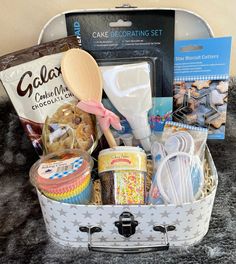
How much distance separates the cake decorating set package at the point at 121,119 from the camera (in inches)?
24.3

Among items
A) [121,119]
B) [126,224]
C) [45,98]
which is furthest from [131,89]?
[126,224]

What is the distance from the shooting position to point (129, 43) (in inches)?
31.6

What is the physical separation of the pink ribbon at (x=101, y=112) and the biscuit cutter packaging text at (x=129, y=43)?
1.9 inches

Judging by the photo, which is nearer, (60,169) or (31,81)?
(60,169)

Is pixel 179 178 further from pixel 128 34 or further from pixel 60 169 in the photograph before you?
pixel 128 34

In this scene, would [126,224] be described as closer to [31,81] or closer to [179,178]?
[179,178]

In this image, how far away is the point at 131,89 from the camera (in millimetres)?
793

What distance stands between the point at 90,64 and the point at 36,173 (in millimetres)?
247

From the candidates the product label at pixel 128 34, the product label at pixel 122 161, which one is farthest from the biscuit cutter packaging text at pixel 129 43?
the product label at pixel 122 161

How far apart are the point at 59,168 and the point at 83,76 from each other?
21cm

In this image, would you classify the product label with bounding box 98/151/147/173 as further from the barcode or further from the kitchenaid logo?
the kitchenaid logo

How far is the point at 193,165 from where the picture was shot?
646 millimetres

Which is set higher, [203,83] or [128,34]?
[128,34]

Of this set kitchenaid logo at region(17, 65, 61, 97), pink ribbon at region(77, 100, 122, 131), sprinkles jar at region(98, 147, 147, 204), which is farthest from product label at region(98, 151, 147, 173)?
kitchenaid logo at region(17, 65, 61, 97)
